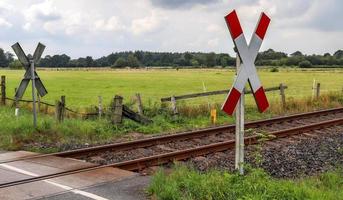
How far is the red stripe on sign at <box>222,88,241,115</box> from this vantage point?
603cm

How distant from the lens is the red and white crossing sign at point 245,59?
235 inches

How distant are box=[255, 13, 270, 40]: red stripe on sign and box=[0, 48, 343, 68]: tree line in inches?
3976

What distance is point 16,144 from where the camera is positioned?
37.3 ft

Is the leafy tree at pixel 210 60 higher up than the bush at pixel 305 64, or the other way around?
the leafy tree at pixel 210 60

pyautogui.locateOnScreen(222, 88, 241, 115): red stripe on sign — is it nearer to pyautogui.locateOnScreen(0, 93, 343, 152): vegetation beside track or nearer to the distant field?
pyautogui.locateOnScreen(0, 93, 343, 152): vegetation beside track

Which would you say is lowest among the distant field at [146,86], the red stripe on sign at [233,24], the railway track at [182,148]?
the distant field at [146,86]

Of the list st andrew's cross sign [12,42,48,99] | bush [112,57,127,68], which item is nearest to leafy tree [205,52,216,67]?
bush [112,57,127,68]

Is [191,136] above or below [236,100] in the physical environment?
below

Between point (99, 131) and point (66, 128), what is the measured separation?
104cm

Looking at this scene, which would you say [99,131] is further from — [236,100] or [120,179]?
[236,100]

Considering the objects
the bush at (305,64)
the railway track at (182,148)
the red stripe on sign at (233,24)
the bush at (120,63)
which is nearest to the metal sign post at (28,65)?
the railway track at (182,148)

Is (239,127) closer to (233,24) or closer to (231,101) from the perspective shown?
(231,101)

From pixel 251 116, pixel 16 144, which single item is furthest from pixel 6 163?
pixel 251 116

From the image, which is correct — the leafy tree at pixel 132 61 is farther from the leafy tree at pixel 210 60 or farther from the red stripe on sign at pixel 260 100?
the red stripe on sign at pixel 260 100
